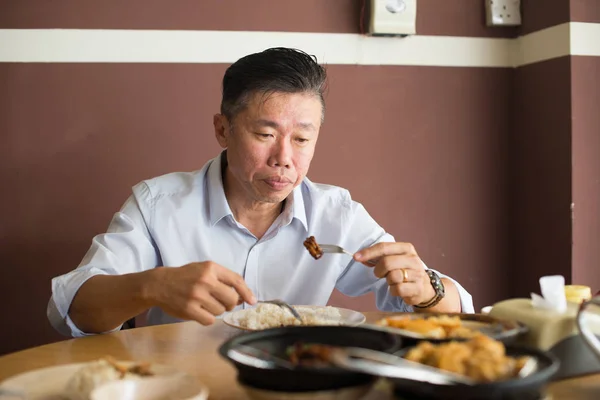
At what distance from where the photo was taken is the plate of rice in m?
1.46

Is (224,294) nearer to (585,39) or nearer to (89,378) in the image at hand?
(89,378)

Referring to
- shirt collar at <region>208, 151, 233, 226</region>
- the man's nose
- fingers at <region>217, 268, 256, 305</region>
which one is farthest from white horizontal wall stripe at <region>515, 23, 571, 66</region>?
fingers at <region>217, 268, 256, 305</region>

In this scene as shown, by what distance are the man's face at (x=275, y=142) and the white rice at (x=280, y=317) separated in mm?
392

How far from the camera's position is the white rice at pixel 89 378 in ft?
3.22

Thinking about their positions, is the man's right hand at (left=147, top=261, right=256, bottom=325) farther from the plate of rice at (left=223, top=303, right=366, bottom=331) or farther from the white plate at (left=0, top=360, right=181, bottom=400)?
the white plate at (left=0, top=360, right=181, bottom=400)

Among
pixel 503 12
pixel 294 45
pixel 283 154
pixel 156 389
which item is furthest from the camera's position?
pixel 503 12

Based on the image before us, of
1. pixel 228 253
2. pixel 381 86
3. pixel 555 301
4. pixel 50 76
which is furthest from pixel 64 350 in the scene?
pixel 381 86

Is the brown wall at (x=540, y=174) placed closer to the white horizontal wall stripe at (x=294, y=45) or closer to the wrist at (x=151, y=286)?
the white horizontal wall stripe at (x=294, y=45)

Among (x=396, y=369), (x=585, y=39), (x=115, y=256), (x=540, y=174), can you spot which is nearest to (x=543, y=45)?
(x=585, y=39)

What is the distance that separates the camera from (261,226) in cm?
205

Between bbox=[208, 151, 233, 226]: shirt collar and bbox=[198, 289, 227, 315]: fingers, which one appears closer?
bbox=[198, 289, 227, 315]: fingers

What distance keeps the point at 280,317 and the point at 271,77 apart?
2.37ft

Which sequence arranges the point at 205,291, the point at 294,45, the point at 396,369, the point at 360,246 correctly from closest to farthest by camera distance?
the point at 396,369, the point at 205,291, the point at 360,246, the point at 294,45

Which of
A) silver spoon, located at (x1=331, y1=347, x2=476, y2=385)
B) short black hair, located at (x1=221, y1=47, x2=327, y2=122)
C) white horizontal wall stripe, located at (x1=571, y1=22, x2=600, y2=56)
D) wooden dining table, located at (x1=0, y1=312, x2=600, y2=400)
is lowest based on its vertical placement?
wooden dining table, located at (x1=0, y1=312, x2=600, y2=400)
